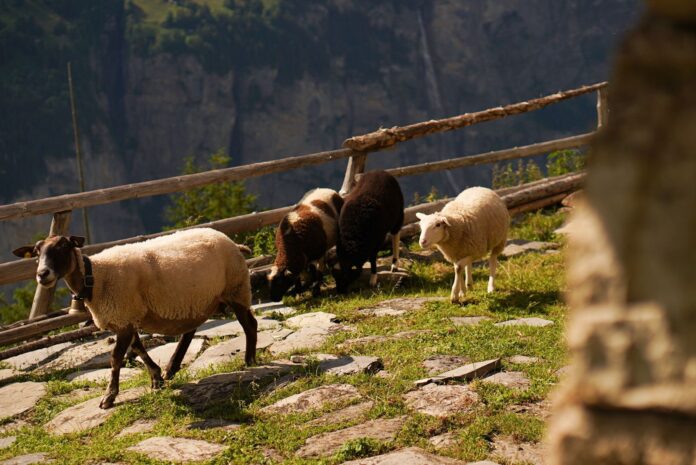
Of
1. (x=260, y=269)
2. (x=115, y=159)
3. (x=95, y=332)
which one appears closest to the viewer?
(x=95, y=332)

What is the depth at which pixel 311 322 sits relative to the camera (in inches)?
388

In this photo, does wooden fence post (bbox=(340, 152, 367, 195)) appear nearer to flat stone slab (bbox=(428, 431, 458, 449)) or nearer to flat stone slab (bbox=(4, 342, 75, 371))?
flat stone slab (bbox=(4, 342, 75, 371))

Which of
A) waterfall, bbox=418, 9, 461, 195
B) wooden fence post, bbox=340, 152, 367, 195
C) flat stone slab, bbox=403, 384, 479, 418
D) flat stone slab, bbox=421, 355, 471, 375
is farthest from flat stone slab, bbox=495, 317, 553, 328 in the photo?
waterfall, bbox=418, 9, 461, 195

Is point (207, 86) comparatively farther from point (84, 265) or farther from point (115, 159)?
point (84, 265)

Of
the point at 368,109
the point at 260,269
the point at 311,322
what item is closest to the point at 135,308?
the point at 311,322

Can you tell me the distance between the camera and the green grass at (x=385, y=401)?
591cm

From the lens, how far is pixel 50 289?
1087 cm

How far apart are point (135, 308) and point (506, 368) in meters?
3.31

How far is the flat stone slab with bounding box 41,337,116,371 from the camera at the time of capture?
9.71m

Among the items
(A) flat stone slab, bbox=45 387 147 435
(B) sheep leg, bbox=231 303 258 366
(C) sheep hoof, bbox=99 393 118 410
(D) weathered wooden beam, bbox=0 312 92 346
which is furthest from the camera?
(D) weathered wooden beam, bbox=0 312 92 346

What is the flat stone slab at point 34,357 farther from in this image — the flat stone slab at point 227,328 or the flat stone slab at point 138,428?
the flat stone slab at point 138,428

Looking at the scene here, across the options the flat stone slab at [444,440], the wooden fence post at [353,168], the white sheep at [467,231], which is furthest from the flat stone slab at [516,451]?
the wooden fence post at [353,168]

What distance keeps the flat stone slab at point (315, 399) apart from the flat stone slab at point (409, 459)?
118 centimetres

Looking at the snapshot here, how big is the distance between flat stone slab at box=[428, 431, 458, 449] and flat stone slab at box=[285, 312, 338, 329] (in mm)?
3718
